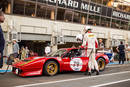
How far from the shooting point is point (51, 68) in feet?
25.3

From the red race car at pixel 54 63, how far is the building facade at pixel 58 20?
29.6 feet

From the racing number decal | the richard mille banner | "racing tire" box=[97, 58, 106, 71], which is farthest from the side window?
the richard mille banner

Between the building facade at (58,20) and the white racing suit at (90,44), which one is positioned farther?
the building facade at (58,20)

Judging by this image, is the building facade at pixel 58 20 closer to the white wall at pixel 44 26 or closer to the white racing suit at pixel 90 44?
the white wall at pixel 44 26

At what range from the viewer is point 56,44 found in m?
20.0

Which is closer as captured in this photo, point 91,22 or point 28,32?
point 28,32

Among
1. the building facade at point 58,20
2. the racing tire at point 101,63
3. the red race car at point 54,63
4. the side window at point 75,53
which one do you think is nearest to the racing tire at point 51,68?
the red race car at point 54,63

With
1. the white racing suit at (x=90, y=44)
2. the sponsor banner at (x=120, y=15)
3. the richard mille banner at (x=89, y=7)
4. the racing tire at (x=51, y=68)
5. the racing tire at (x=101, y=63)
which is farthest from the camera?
the sponsor banner at (x=120, y=15)

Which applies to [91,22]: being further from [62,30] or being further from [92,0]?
[62,30]

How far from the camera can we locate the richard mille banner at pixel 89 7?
2049 cm

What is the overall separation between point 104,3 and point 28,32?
1290 centimetres

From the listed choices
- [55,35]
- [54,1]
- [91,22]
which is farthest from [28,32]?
[91,22]

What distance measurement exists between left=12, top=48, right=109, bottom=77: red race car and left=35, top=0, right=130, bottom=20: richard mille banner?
11.7 meters

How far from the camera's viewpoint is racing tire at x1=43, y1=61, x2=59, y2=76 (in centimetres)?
748
